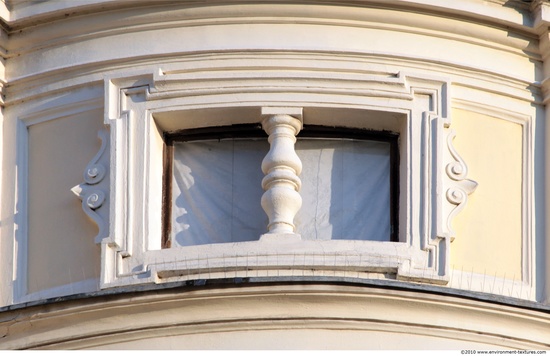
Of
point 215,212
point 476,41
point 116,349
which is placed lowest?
point 116,349

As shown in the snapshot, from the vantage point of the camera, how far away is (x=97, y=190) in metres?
23.7

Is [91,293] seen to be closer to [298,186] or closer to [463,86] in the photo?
[298,186]

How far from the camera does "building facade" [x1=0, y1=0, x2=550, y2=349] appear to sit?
23156 millimetres

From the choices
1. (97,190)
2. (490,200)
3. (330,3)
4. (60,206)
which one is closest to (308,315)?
(490,200)

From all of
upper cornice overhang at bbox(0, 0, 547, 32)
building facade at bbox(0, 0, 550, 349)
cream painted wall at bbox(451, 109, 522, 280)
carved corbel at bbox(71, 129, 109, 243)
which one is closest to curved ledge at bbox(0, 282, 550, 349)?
building facade at bbox(0, 0, 550, 349)

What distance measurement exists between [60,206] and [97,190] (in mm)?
382

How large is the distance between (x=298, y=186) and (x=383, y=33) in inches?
64.7

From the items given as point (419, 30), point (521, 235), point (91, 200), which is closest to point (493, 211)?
point (521, 235)

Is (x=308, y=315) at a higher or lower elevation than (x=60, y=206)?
lower

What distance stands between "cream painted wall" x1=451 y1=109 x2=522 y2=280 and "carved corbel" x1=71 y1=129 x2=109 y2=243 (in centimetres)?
304

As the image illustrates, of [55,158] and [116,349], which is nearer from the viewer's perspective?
[116,349]

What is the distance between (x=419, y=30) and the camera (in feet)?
79.0

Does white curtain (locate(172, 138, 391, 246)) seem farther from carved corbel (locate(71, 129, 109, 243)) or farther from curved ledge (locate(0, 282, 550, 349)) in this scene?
curved ledge (locate(0, 282, 550, 349))

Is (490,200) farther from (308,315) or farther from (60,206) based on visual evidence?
(60,206)
